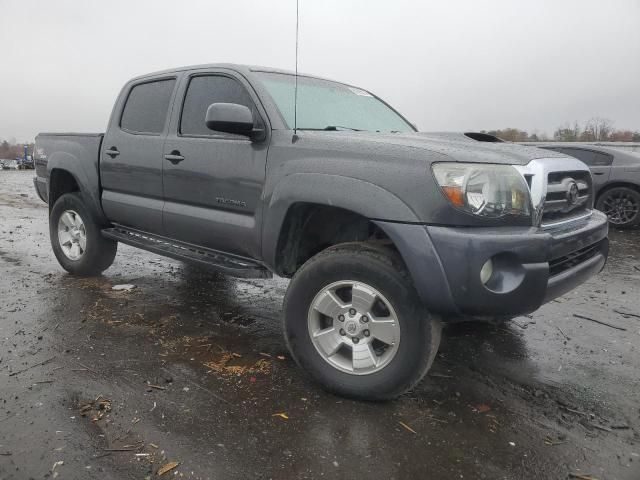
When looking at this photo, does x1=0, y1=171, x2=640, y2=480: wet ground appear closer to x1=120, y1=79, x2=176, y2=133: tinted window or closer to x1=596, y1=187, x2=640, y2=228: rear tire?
x1=120, y1=79, x2=176, y2=133: tinted window

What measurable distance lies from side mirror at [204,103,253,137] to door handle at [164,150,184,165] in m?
0.76

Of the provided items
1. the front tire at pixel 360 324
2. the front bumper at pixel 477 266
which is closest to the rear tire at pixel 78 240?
the front tire at pixel 360 324

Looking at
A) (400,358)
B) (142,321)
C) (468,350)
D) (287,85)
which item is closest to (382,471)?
(400,358)

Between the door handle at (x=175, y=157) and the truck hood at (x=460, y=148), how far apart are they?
123cm

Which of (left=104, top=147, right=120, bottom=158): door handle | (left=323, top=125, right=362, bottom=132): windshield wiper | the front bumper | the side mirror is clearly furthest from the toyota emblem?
(left=104, top=147, right=120, bottom=158): door handle

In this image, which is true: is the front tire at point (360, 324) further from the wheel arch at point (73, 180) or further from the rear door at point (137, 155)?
the wheel arch at point (73, 180)

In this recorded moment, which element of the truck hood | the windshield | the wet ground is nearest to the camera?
the wet ground

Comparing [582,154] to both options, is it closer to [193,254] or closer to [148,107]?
[148,107]

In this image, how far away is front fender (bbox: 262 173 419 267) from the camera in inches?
95.0

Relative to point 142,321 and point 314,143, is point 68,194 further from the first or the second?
point 314,143

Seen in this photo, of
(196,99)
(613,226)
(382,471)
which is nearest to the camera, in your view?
(382,471)

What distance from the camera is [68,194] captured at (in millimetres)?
4848

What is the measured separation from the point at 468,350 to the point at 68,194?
4.04 metres

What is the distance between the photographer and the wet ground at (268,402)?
212cm
